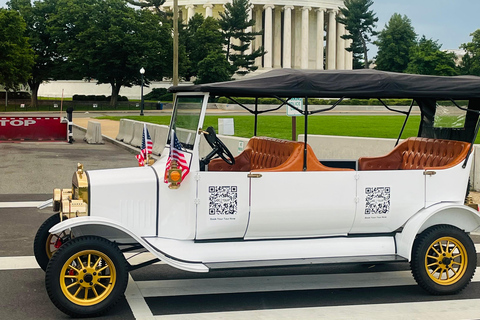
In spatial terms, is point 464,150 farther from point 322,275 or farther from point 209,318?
point 209,318

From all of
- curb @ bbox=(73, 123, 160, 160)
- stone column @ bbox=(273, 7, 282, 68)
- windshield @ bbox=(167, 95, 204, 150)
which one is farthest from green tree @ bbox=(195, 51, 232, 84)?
windshield @ bbox=(167, 95, 204, 150)

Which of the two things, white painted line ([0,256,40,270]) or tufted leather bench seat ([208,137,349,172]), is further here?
white painted line ([0,256,40,270])

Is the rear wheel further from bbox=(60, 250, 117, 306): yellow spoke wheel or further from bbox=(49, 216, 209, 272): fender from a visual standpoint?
bbox=(60, 250, 117, 306): yellow spoke wheel

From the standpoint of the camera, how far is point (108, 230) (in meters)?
6.84

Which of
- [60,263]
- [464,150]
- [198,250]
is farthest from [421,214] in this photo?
[60,263]

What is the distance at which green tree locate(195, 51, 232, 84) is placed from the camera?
85900 millimetres

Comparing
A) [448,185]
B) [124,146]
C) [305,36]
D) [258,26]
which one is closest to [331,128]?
[124,146]

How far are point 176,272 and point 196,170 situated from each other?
1.83m

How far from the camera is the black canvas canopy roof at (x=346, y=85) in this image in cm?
691

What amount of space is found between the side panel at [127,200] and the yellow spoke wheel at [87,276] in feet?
1.40

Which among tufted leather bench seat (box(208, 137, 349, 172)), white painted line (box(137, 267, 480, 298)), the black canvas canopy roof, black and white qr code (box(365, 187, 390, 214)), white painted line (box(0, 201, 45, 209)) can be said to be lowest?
white painted line (box(137, 267, 480, 298))

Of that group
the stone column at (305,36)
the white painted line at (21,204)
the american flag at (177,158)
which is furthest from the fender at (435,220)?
the stone column at (305,36)

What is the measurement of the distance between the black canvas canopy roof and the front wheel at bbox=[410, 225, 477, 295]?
1473 mm

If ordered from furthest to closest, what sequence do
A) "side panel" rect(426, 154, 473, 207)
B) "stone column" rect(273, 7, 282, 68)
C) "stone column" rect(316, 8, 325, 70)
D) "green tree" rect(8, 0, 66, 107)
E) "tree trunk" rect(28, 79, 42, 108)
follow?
"stone column" rect(316, 8, 325, 70) → "stone column" rect(273, 7, 282, 68) → "green tree" rect(8, 0, 66, 107) → "tree trunk" rect(28, 79, 42, 108) → "side panel" rect(426, 154, 473, 207)
